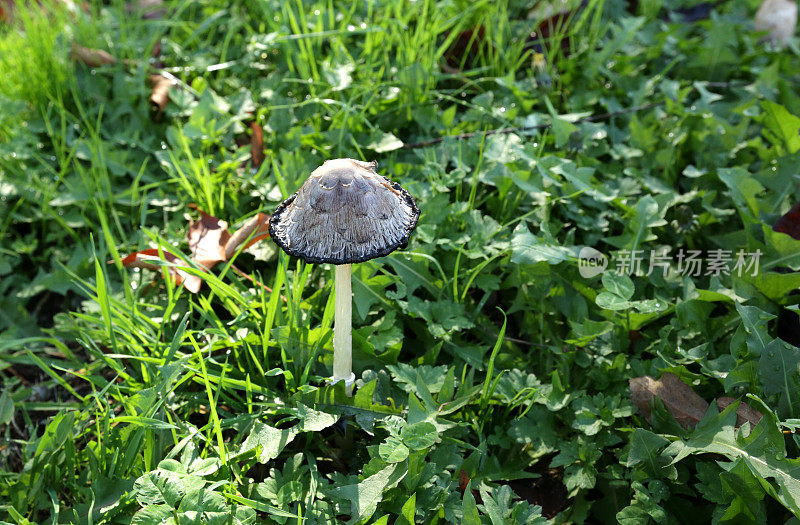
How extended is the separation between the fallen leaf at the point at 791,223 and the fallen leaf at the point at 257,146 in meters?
2.17

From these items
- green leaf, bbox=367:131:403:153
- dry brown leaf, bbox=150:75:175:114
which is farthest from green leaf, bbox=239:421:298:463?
dry brown leaf, bbox=150:75:175:114

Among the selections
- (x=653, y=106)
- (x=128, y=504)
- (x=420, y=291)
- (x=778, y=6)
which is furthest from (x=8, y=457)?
(x=778, y=6)

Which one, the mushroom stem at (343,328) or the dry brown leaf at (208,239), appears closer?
the mushroom stem at (343,328)

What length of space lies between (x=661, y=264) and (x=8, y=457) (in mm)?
2477

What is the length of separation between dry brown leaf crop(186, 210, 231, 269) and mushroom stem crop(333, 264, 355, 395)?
73 cm

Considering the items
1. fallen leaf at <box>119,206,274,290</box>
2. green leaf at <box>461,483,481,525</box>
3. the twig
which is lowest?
green leaf at <box>461,483,481,525</box>

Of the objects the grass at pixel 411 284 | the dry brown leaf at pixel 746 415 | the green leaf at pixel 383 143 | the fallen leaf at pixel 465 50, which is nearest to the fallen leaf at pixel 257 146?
the grass at pixel 411 284

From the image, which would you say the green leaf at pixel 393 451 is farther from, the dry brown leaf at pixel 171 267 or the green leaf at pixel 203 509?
the dry brown leaf at pixel 171 267

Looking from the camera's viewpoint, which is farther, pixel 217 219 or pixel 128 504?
pixel 217 219

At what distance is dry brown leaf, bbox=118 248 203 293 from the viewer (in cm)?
240

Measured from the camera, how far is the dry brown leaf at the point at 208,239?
2508 millimetres

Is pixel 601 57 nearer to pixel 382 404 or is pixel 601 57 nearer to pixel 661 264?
pixel 661 264

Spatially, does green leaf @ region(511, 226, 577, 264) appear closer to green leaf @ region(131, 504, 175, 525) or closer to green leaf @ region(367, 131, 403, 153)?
green leaf @ region(367, 131, 403, 153)

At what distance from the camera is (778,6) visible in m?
3.80
